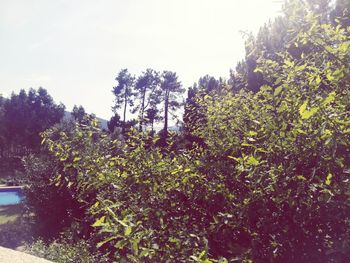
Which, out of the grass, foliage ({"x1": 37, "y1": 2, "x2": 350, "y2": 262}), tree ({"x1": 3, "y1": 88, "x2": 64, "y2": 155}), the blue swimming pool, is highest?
tree ({"x1": 3, "y1": 88, "x2": 64, "y2": 155})

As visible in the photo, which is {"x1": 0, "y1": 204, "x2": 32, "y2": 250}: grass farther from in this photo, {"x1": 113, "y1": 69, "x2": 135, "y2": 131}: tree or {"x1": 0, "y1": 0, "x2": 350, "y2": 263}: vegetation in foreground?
{"x1": 113, "y1": 69, "x2": 135, "y2": 131}: tree

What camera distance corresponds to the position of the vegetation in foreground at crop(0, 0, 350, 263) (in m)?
1.99

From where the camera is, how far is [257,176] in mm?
2205

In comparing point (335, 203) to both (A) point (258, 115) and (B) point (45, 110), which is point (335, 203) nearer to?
(A) point (258, 115)

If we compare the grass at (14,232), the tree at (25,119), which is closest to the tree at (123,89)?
the tree at (25,119)

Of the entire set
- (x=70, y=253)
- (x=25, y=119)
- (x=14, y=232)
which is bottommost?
(x=14, y=232)

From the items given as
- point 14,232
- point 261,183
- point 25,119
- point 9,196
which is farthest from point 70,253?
point 25,119

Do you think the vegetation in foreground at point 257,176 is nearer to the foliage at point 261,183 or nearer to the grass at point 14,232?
the foliage at point 261,183

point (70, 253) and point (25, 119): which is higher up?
point (25, 119)

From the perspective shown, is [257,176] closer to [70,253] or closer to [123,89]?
[70,253]

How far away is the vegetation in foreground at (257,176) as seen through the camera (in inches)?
78.4

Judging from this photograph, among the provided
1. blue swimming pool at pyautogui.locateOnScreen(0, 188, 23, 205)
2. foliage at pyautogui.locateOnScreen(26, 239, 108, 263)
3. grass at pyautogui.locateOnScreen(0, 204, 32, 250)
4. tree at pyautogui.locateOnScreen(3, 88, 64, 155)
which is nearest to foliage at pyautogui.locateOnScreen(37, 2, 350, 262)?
foliage at pyautogui.locateOnScreen(26, 239, 108, 263)

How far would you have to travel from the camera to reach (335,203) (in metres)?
2.02

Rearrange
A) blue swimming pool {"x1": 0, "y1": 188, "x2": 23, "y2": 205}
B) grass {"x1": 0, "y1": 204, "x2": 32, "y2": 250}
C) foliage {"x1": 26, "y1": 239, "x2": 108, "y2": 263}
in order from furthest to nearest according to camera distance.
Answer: blue swimming pool {"x1": 0, "y1": 188, "x2": 23, "y2": 205} → grass {"x1": 0, "y1": 204, "x2": 32, "y2": 250} → foliage {"x1": 26, "y1": 239, "x2": 108, "y2": 263}
